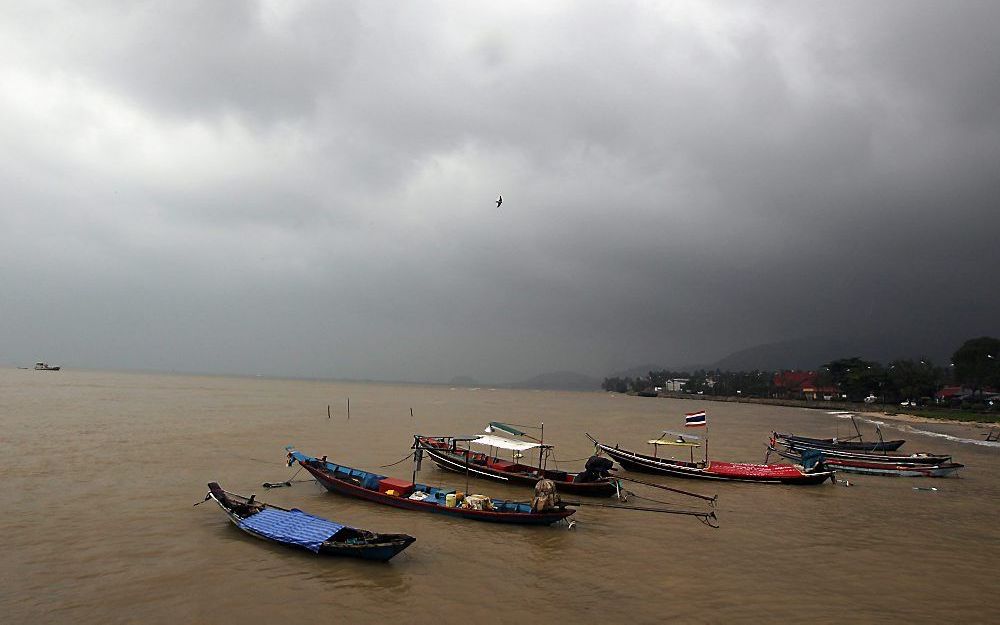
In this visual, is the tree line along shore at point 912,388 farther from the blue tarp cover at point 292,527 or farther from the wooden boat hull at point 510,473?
the blue tarp cover at point 292,527

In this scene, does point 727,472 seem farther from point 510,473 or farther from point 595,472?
point 510,473

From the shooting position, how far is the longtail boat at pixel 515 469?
59.4ft

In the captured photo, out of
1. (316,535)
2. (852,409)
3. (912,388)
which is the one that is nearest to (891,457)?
(316,535)

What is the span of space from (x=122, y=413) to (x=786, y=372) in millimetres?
168863

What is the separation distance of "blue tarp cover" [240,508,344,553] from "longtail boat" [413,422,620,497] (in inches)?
206

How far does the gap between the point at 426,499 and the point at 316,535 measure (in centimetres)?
425

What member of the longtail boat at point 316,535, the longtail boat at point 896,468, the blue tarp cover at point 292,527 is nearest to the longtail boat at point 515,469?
the blue tarp cover at point 292,527

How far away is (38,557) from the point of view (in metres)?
11.1

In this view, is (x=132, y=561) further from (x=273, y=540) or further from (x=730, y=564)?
(x=730, y=564)

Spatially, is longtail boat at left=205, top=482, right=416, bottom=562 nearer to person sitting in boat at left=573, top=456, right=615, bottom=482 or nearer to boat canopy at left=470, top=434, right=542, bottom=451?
boat canopy at left=470, top=434, right=542, bottom=451

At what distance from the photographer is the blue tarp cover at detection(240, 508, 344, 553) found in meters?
11.2

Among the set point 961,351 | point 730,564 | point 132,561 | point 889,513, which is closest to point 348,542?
point 132,561

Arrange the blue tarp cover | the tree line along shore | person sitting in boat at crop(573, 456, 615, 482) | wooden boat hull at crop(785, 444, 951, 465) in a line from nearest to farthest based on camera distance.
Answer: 1. the blue tarp cover
2. person sitting in boat at crop(573, 456, 615, 482)
3. wooden boat hull at crop(785, 444, 951, 465)
4. the tree line along shore

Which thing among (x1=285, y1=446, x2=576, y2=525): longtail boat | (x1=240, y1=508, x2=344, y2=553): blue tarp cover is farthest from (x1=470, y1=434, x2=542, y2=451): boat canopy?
(x1=240, y1=508, x2=344, y2=553): blue tarp cover
